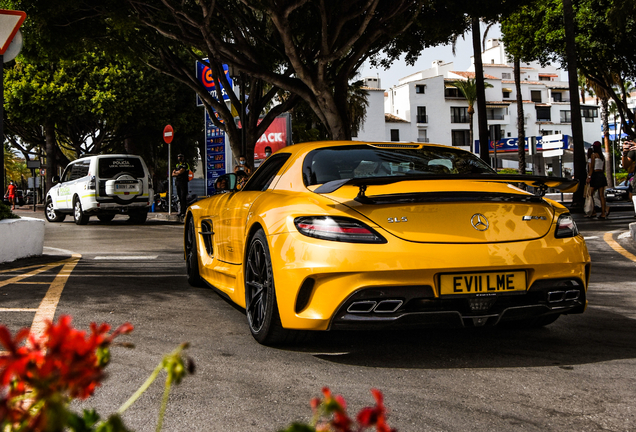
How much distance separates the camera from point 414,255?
376 centimetres

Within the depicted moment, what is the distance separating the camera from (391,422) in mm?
2910

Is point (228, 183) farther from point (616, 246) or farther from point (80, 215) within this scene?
point (80, 215)

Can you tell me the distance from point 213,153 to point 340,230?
22.3 m

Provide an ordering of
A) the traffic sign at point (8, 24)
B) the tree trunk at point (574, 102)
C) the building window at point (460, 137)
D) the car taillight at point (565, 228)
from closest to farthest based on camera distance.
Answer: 1. the car taillight at point (565, 228)
2. the traffic sign at point (8, 24)
3. the tree trunk at point (574, 102)
4. the building window at point (460, 137)

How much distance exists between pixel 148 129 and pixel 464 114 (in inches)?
1927

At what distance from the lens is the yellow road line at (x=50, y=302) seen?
478 cm

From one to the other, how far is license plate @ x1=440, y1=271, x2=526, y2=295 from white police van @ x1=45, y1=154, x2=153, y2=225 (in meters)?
16.7

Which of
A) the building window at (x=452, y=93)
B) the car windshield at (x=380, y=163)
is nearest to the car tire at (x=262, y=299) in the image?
the car windshield at (x=380, y=163)

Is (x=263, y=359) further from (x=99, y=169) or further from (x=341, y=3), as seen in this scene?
(x=99, y=169)

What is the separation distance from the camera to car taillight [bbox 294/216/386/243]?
12.5 feet

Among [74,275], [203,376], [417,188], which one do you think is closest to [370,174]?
[417,188]

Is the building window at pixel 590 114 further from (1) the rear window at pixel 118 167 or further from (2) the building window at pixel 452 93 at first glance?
(1) the rear window at pixel 118 167

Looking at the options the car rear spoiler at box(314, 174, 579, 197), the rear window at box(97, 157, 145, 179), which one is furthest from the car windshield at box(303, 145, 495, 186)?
the rear window at box(97, 157, 145, 179)

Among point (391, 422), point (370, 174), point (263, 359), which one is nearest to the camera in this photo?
point (391, 422)
